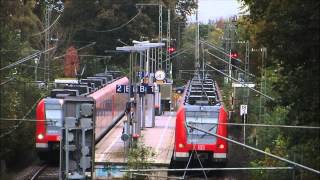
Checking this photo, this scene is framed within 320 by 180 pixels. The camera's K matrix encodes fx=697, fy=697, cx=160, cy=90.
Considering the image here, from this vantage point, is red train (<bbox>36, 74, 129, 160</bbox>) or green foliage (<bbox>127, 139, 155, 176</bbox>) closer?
green foliage (<bbox>127, 139, 155, 176</bbox>)

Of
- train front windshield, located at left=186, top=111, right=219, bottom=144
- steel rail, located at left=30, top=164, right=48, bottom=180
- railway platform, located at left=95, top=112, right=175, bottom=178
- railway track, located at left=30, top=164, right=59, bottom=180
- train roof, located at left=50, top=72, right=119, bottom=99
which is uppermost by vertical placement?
train roof, located at left=50, top=72, right=119, bottom=99

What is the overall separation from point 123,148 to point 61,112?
7.91 metres

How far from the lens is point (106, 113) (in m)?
35.5

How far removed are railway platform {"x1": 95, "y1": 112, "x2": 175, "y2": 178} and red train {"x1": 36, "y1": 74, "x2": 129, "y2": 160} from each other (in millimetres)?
593

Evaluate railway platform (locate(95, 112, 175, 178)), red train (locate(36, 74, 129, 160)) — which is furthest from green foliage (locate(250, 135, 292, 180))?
red train (locate(36, 74, 129, 160))

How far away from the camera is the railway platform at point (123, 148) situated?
26375 millimetres

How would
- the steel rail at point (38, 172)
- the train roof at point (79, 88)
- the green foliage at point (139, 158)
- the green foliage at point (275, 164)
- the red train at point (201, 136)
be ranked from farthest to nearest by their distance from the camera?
the train roof at point (79, 88), the red train at point (201, 136), the steel rail at point (38, 172), the green foliage at point (139, 158), the green foliage at point (275, 164)

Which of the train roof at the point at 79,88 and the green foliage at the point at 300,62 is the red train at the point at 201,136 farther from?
the green foliage at the point at 300,62

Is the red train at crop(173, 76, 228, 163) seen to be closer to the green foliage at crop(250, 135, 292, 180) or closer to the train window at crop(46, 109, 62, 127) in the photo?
the green foliage at crop(250, 135, 292, 180)

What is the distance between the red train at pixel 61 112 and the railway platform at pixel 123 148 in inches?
23.3

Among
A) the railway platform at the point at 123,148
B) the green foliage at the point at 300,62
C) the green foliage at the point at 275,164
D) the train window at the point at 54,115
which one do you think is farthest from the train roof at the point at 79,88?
the green foliage at the point at 300,62

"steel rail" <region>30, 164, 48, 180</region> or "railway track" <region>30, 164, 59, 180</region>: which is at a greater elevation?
"steel rail" <region>30, 164, 48, 180</region>

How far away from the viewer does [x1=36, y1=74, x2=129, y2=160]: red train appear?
28.4 m

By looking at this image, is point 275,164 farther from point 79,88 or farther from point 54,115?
point 79,88
